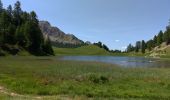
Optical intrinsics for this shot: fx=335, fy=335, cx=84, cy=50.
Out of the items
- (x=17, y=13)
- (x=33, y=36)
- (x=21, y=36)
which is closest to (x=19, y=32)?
(x=21, y=36)

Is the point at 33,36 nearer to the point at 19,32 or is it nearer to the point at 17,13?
the point at 19,32

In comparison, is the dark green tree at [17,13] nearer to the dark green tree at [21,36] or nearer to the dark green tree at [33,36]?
the dark green tree at [33,36]

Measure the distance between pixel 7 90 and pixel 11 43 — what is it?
134296mm

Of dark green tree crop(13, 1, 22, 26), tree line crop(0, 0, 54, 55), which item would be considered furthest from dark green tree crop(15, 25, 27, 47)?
dark green tree crop(13, 1, 22, 26)

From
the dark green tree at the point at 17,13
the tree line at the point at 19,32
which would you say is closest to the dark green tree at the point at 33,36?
the tree line at the point at 19,32

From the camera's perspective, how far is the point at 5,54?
141 metres

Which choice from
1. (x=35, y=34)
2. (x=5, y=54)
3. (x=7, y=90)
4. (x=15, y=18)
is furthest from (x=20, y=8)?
(x=7, y=90)

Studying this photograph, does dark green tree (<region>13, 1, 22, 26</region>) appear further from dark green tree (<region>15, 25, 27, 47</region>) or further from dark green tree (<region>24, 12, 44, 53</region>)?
dark green tree (<region>15, 25, 27, 47</region>)

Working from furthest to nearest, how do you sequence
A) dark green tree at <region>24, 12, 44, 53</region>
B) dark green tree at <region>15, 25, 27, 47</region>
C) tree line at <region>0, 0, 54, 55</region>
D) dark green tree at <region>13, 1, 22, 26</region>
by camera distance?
1. dark green tree at <region>13, 1, 22, 26</region>
2. dark green tree at <region>24, 12, 44, 53</region>
3. dark green tree at <region>15, 25, 27, 47</region>
4. tree line at <region>0, 0, 54, 55</region>

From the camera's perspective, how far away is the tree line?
516 feet

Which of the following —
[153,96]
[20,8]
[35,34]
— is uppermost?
[20,8]

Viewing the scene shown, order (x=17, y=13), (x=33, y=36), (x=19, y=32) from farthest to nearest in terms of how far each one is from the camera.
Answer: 1. (x=17, y=13)
2. (x=33, y=36)
3. (x=19, y=32)

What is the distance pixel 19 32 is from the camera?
163125 mm

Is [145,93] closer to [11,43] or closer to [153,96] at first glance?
[153,96]
